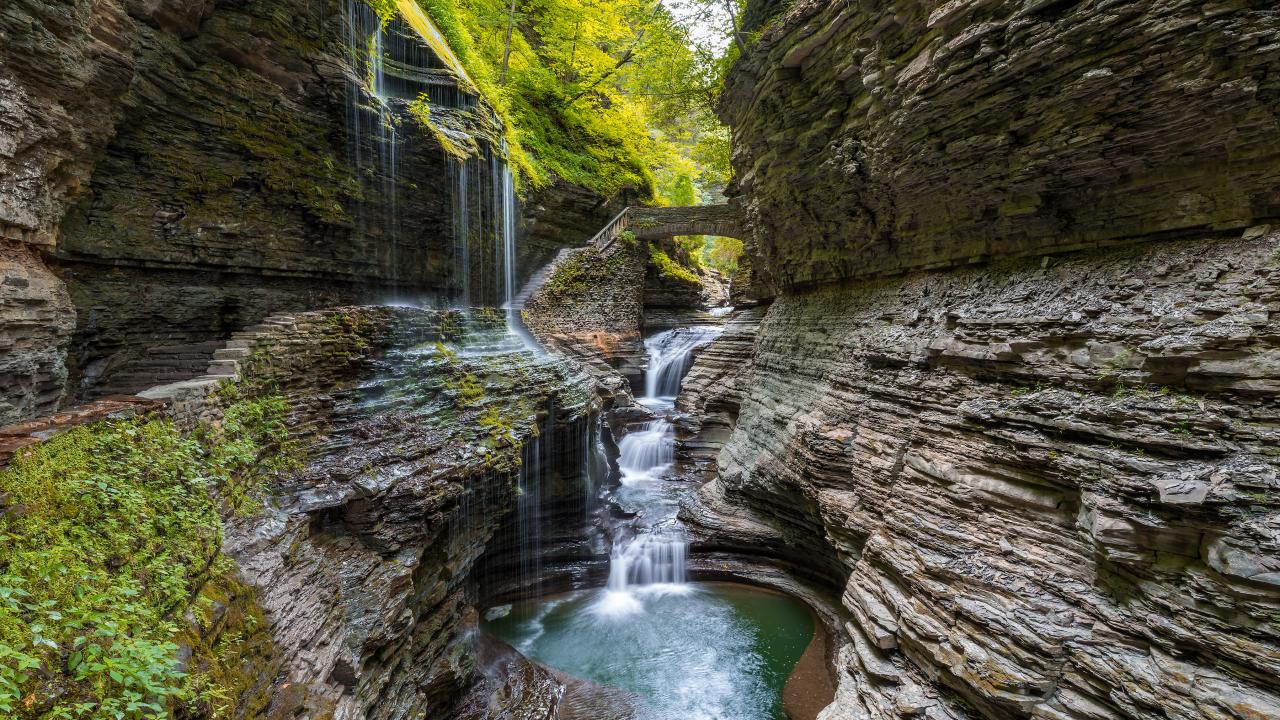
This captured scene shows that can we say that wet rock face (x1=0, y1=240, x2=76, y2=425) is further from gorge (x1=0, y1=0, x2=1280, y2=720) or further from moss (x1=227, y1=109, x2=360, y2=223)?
moss (x1=227, y1=109, x2=360, y2=223)

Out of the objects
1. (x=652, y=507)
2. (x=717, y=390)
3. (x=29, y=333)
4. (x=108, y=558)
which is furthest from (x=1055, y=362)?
→ (x=29, y=333)

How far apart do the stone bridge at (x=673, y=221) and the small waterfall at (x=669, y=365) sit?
4.50 metres

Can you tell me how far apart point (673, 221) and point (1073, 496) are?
17268 mm

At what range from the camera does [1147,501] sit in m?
4.17

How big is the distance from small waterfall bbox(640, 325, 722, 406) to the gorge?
6849mm

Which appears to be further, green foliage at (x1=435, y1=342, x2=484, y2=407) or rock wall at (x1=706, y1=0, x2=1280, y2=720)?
green foliage at (x1=435, y1=342, x2=484, y2=407)

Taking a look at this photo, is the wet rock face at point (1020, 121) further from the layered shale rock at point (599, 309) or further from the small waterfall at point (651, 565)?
the layered shale rock at point (599, 309)

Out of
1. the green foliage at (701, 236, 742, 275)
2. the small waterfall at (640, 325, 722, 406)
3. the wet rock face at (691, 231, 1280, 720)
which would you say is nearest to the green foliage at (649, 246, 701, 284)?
the small waterfall at (640, 325, 722, 406)

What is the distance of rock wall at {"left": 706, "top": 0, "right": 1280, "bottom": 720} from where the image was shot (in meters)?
3.92

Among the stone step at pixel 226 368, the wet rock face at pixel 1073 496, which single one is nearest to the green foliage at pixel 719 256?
the wet rock face at pixel 1073 496

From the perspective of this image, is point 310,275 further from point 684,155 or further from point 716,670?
point 684,155

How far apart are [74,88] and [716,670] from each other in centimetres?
1242

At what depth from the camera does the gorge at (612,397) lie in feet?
12.9

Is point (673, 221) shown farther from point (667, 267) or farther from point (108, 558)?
point (108, 558)
